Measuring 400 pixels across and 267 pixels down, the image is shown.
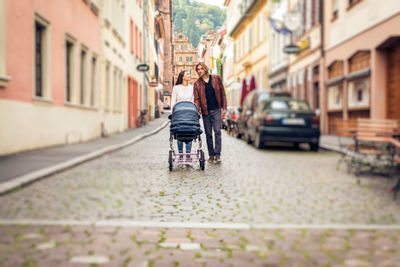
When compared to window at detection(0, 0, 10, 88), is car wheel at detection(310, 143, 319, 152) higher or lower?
lower

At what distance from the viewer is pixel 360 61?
20.1 meters

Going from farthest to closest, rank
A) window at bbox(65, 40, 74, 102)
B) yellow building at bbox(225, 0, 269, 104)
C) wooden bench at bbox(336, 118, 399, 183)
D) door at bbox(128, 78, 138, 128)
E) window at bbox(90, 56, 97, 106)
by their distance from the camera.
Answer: yellow building at bbox(225, 0, 269, 104) → door at bbox(128, 78, 138, 128) → window at bbox(90, 56, 97, 106) → window at bbox(65, 40, 74, 102) → wooden bench at bbox(336, 118, 399, 183)

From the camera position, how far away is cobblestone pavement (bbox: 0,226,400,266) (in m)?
3.84

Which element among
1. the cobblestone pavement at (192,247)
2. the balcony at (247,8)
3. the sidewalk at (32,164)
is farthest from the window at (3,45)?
the balcony at (247,8)

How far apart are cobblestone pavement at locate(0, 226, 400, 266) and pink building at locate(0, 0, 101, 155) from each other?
685 centimetres

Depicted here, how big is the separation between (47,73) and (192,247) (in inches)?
433

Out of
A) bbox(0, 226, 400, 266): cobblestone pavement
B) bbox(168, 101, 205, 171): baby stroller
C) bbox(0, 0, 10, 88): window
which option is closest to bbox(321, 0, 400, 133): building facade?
bbox(168, 101, 205, 171): baby stroller

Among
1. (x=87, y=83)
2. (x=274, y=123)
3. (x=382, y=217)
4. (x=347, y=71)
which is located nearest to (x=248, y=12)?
(x=347, y=71)

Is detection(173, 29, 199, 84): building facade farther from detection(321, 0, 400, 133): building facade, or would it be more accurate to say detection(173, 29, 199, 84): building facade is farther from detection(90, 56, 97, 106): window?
detection(90, 56, 97, 106): window

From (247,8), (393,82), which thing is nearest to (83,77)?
(393,82)

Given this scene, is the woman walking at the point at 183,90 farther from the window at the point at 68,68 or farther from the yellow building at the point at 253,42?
the yellow building at the point at 253,42

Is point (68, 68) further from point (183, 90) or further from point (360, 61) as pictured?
point (360, 61)

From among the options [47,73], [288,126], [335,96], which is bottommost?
[288,126]

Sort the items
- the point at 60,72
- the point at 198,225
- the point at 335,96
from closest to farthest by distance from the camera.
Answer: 1. the point at 198,225
2. the point at 60,72
3. the point at 335,96
